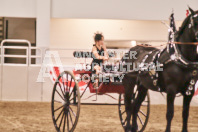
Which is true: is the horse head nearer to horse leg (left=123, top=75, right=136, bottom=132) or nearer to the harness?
the harness

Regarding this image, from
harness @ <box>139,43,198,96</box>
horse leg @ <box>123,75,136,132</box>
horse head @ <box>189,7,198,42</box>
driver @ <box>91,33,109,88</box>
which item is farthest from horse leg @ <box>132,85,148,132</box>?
horse head @ <box>189,7,198,42</box>

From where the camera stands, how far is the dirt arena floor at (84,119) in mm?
6332

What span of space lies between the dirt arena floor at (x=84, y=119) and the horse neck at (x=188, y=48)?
2.22 metres

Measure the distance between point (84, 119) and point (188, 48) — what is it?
3373 mm

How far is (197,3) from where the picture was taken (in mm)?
11766

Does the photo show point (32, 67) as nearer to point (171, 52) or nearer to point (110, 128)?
point (110, 128)

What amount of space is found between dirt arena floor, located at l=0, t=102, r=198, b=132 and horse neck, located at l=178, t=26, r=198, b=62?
2.22 meters

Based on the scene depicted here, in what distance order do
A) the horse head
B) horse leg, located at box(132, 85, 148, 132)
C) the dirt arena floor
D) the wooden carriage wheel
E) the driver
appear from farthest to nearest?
the dirt arena floor, the driver, horse leg, located at box(132, 85, 148, 132), the wooden carriage wheel, the horse head

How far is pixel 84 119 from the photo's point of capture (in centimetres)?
731

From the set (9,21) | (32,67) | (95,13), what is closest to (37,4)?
(95,13)

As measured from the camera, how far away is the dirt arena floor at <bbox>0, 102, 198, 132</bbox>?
633 centimetres

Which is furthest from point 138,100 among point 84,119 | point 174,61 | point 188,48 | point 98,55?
point 84,119

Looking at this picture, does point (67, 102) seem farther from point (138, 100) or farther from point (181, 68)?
point (181, 68)

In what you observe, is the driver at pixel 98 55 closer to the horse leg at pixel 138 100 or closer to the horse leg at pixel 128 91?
the horse leg at pixel 128 91
